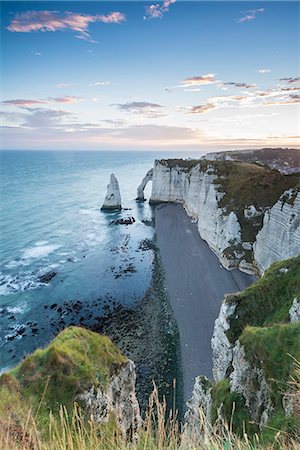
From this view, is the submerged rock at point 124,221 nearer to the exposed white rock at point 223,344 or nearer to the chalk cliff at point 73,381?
the exposed white rock at point 223,344

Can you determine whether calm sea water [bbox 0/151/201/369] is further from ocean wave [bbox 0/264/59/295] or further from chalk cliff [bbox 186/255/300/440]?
chalk cliff [bbox 186/255/300/440]

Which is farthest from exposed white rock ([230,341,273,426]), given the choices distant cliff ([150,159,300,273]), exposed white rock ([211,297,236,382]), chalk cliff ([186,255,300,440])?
distant cliff ([150,159,300,273])

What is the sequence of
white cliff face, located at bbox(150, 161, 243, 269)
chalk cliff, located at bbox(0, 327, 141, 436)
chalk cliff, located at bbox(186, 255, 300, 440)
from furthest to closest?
white cliff face, located at bbox(150, 161, 243, 269)
chalk cliff, located at bbox(186, 255, 300, 440)
chalk cliff, located at bbox(0, 327, 141, 436)

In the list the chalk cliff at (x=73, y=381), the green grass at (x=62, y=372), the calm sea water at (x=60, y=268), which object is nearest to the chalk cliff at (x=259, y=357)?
the chalk cliff at (x=73, y=381)

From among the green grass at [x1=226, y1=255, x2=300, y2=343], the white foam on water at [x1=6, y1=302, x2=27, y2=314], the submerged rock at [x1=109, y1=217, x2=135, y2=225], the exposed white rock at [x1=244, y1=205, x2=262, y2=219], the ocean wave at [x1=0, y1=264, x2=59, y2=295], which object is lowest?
the white foam on water at [x1=6, y1=302, x2=27, y2=314]

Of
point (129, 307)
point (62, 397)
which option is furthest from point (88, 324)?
point (62, 397)

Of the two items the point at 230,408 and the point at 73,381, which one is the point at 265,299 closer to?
the point at 230,408
